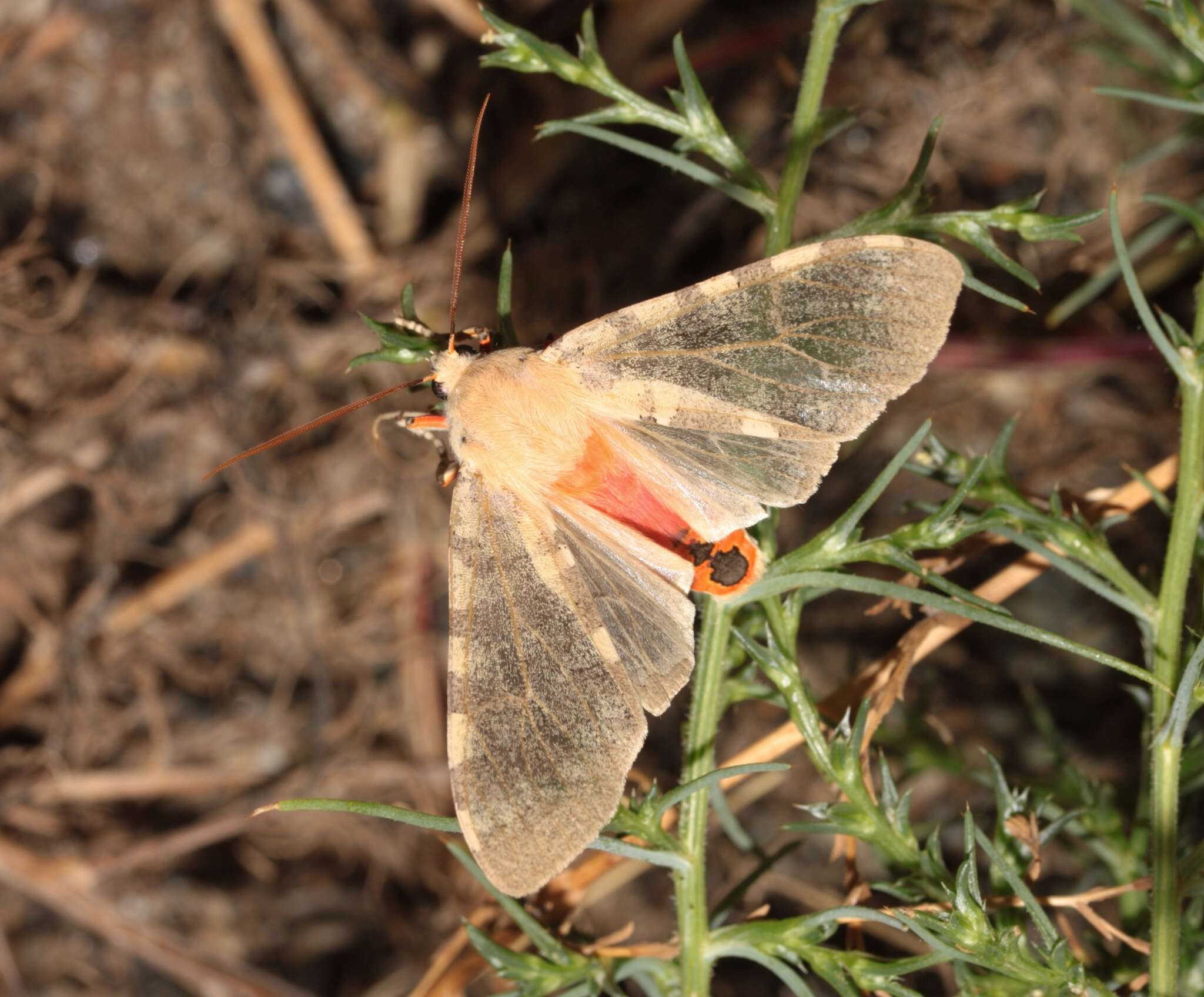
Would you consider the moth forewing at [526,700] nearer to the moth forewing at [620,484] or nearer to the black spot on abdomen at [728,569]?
the moth forewing at [620,484]

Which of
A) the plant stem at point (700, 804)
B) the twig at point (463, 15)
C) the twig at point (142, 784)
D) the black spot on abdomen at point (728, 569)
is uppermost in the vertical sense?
the twig at point (463, 15)

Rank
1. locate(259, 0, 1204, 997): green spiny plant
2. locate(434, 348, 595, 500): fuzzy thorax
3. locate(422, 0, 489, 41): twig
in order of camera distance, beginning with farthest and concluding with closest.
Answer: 1. locate(422, 0, 489, 41): twig
2. locate(434, 348, 595, 500): fuzzy thorax
3. locate(259, 0, 1204, 997): green spiny plant

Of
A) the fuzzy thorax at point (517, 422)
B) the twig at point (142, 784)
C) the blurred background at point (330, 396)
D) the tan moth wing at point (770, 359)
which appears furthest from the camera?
the twig at point (142, 784)

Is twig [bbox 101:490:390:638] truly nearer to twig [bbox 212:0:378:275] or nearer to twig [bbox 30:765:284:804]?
twig [bbox 30:765:284:804]

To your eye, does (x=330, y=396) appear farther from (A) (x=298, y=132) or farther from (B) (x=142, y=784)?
(B) (x=142, y=784)

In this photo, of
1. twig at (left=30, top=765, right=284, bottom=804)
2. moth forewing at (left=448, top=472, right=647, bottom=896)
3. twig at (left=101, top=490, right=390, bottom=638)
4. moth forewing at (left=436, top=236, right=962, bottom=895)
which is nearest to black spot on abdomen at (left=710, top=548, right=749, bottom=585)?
moth forewing at (left=436, top=236, right=962, bottom=895)

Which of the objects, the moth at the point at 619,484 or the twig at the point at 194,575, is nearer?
the moth at the point at 619,484

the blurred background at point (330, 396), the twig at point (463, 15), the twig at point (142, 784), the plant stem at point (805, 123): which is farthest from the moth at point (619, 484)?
the twig at point (142, 784)

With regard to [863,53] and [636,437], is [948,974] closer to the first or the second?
[636,437]
